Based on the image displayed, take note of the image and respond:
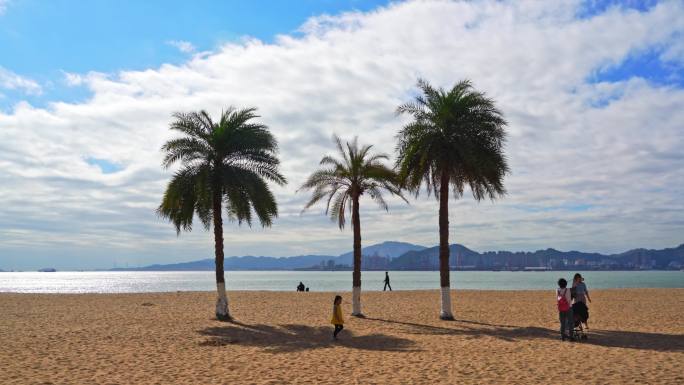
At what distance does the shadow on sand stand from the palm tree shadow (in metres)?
2.36

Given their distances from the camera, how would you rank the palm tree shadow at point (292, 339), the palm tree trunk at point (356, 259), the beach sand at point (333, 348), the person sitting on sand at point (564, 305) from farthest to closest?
the palm tree trunk at point (356, 259) → the person sitting on sand at point (564, 305) → the palm tree shadow at point (292, 339) → the beach sand at point (333, 348)

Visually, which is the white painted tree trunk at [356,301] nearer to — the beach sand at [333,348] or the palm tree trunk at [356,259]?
the palm tree trunk at [356,259]

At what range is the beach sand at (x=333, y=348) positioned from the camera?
12.0 metres

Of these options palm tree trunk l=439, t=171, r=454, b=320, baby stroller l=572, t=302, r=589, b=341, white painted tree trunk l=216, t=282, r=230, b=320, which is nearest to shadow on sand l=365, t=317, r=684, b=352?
baby stroller l=572, t=302, r=589, b=341

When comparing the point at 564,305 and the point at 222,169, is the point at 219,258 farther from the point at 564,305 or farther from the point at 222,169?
the point at 564,305

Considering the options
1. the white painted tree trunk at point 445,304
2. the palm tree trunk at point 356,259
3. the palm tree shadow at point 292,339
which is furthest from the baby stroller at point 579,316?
the palm tree trunk at point 356,259

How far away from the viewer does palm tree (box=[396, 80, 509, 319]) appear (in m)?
22.1

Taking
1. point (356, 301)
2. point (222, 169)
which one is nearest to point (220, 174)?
point (222, 169)

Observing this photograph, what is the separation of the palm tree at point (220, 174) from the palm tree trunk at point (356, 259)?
3264mm

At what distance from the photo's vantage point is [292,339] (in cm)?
1784

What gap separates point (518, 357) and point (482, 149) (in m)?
9.80

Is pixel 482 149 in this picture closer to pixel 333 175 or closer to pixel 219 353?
pixel 333 175

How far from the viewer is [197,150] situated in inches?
912

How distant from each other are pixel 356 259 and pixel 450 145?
19.5ft
